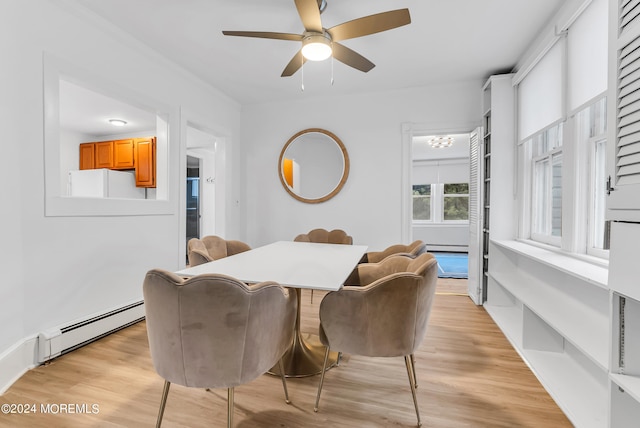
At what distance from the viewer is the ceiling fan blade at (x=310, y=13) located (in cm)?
167

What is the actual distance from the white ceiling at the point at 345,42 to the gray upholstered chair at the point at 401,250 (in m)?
1.76

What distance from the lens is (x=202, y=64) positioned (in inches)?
124

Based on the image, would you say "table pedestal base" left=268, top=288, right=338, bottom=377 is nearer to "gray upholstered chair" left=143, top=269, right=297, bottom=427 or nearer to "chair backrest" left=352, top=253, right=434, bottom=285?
"chair backrest" left=352, top=253, right=434, bottom=285

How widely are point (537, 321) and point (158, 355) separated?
99.8 inches

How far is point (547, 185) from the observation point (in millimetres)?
2697

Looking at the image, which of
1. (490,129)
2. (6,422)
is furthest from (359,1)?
(6,422)

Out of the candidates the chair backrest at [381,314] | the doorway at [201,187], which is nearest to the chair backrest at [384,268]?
the chair backrest at [381,314]

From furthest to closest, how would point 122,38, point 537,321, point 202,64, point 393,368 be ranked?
point 202,64, point 122,38, point 537,321, point 393,368

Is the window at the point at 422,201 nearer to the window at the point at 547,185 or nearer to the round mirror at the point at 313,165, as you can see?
the round mirror at the point at 313,165

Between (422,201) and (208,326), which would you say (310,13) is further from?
(422,201)

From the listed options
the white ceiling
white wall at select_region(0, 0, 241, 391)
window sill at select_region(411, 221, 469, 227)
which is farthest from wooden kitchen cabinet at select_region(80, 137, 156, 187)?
window sill at select_region(411, 221, 469, 227)

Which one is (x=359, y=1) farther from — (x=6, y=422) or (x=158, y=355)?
(x=6, y=422)

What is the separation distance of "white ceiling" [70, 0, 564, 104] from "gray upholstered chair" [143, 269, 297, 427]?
6.64 feet

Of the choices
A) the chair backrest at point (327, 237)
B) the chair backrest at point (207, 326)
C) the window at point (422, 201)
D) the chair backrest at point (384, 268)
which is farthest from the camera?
the window at point (422, 201)
